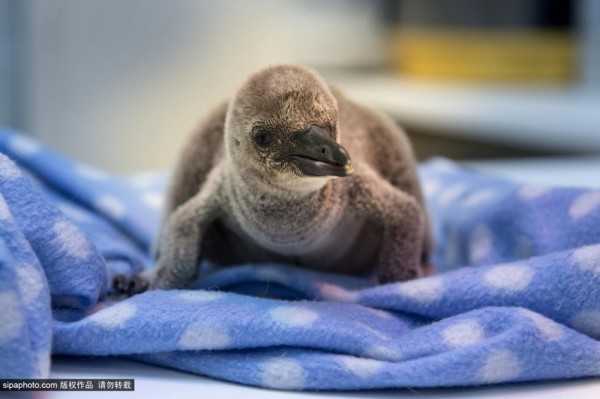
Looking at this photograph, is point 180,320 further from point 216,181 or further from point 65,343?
point 216,181

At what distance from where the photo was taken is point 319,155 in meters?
0.81

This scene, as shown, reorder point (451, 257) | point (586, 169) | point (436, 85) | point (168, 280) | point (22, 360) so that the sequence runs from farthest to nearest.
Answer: point (436, 85), point (586, 169), point (451, 257), point (168, 280), point (22, 360)

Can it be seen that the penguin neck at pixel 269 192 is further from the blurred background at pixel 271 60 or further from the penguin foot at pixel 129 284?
the blurred background at pixel 271 60

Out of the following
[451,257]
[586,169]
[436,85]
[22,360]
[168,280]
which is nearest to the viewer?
[22,360]

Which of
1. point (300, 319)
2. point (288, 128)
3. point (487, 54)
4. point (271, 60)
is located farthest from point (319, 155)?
point (487, 54)

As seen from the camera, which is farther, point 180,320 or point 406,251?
point 406,251

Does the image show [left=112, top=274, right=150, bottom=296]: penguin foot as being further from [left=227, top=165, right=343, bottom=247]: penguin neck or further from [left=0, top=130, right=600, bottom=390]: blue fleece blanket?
[left=227, top=165, right=343, bottom=247]: penguin neck

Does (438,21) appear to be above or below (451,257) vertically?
above

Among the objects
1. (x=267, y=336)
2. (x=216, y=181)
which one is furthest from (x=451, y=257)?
(x=267, y=336)

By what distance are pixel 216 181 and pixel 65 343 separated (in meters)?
0.30

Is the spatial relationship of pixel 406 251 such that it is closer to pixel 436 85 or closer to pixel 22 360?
pixel 22 360

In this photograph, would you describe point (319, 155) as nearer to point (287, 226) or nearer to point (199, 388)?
point (287, 226)

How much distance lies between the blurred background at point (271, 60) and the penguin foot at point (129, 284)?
0.53m

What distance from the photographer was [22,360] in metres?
0.68
